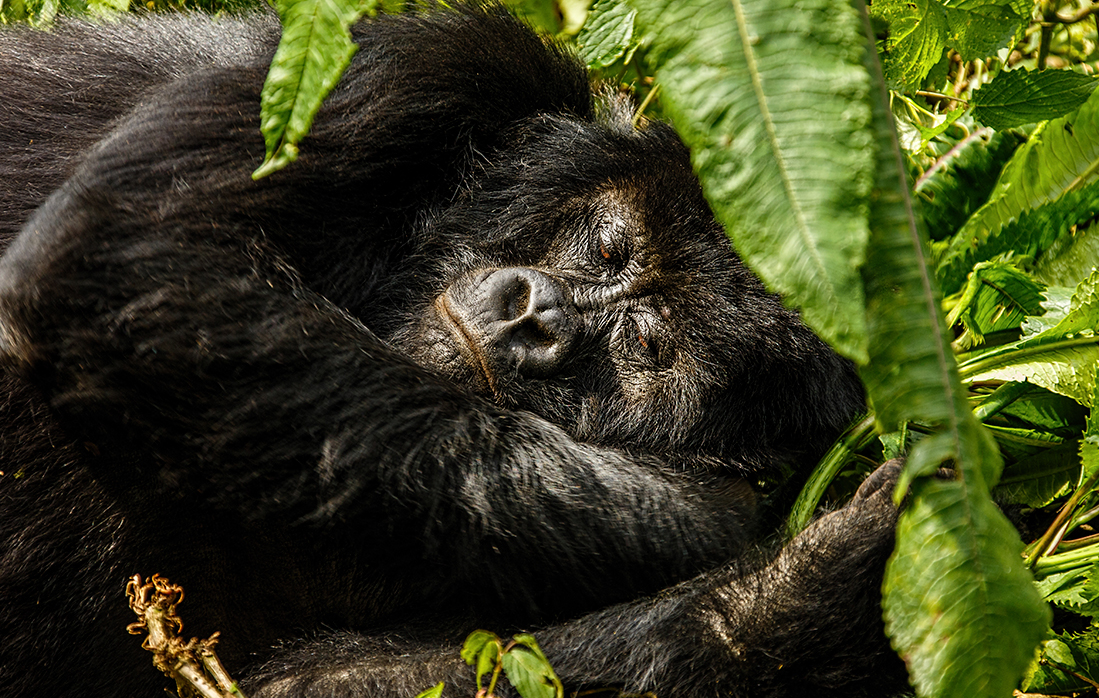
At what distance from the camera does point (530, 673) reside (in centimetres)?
183

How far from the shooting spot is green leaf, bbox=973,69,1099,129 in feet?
8.64

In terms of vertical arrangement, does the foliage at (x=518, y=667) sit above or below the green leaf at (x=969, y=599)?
below

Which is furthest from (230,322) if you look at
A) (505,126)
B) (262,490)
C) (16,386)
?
(505,126)

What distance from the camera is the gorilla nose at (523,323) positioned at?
7.99 ft

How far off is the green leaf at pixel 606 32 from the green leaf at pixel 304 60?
1244 mm

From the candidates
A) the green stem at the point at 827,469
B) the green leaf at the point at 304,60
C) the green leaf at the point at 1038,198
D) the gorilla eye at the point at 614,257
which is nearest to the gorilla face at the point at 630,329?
the gorilla eye at the point at 614,257

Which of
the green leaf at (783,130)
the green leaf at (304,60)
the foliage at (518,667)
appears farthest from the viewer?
the foliage at (518,667)

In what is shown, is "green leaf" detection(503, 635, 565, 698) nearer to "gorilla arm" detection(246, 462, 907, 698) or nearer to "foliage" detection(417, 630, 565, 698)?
"foliage" detection(417, 630, 565, 698)

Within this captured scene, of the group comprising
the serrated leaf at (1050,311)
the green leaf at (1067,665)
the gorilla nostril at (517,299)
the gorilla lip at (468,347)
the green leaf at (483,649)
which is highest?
the gorilla nostril at (517,299)

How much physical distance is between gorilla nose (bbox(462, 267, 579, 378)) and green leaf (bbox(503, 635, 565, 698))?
77 centimetres

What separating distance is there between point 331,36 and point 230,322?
1.11 metres

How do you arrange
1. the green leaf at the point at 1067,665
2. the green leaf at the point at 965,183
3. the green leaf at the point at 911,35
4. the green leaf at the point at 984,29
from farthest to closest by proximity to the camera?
the green leaf at the point at 965,183 < the green leaf at the point at 984,29 < the green leaf at the point at 911,35 < the green leaf at the point at 1067,665

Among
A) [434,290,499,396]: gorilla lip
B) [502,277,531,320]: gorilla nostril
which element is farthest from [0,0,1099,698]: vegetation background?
[502,277,531,320]: gorilla nostril

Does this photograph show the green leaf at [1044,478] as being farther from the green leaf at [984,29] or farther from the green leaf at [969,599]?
the green leaf at [969,599]
